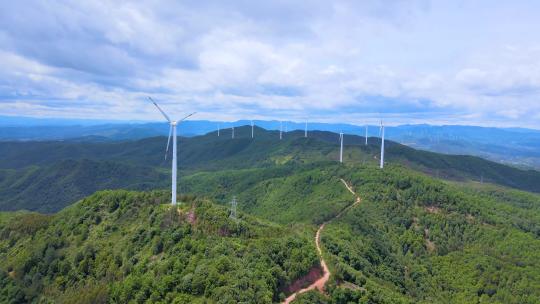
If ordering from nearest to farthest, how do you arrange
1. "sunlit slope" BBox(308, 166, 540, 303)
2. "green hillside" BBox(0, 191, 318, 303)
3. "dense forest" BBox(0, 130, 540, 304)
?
"green hillside" BBox(0, 191, 318, 303)
"dense forest" BBox(0, 130, 540, 304)
"sunlit slope" BBox(308, 166, 540, 303)

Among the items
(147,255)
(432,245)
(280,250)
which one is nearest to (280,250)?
(280,250)

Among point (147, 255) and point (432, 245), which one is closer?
point (147, 255)

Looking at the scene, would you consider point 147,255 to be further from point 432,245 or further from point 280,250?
point 432,245

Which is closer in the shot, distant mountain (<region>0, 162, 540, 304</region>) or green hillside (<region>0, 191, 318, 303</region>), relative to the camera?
green hillside (<region>0, 191, 318, 303</region>)

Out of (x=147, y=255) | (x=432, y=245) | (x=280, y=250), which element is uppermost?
(x=280, y=250)

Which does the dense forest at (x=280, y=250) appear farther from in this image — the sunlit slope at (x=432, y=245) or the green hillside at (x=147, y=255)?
the sunlit slope at (x=432, y=245)

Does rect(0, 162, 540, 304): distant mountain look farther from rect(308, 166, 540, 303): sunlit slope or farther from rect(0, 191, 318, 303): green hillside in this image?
rect(308, 166, 540, 303): sunlit slope

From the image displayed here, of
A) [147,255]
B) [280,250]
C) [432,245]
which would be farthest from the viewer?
[432,245]

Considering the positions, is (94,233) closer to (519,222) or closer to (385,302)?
(385,302)

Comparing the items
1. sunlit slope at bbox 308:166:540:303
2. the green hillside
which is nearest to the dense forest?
the green hillside
